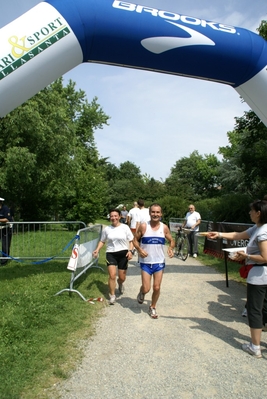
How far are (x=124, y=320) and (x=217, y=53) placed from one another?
5.03 meters

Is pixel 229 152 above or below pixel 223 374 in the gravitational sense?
above

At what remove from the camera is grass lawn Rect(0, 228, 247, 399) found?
3328 mm

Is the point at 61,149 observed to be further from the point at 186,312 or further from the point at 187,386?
the point at 187,386

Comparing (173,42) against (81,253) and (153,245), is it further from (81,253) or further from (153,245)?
(81,253)

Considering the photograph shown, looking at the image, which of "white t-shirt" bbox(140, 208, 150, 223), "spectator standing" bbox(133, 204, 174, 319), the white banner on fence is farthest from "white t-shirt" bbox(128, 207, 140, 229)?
"spectator standing" bbox(133, 204, 174, 319)

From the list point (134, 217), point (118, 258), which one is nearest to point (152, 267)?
point (118, 258)

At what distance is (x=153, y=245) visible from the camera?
214 inches

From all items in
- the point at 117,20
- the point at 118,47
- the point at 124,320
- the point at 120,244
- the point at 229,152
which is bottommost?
the point at 124,320

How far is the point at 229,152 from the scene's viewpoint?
56906mm

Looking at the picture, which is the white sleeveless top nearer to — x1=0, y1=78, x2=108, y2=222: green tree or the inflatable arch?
the inflatable arch

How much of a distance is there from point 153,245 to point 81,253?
1.76 m

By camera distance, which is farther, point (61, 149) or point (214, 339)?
point (61, 149)

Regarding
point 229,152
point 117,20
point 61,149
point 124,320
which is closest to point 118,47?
point 117,20

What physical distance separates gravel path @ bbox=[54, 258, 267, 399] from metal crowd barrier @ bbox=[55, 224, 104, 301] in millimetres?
965
